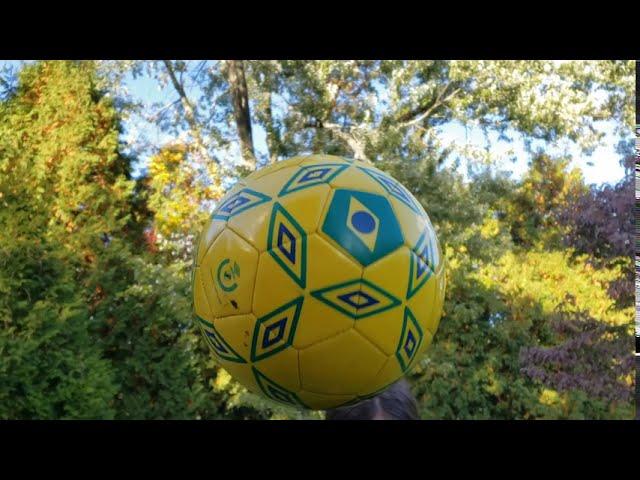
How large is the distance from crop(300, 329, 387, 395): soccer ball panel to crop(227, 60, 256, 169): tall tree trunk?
915 centimetres

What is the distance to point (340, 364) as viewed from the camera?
2.31 meters

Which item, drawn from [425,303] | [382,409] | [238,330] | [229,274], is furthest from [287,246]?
[382,409]

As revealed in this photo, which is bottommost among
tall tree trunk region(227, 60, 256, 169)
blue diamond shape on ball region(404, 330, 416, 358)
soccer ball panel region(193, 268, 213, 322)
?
blue diamond shape on ball region(404, 330, 416, 358)

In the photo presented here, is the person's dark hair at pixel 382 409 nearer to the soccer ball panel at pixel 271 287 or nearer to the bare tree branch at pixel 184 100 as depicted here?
the soccer ball panel at pixel 271 287

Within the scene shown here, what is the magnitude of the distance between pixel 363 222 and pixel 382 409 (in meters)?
0.98

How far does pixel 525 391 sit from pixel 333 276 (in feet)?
25.0

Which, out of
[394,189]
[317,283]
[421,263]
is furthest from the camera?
[394,189]

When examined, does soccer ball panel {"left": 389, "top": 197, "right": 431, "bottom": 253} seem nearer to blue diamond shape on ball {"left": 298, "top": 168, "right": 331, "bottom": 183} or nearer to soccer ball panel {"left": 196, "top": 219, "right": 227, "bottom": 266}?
blue diamond shape on ball {"left": 298, "top": 168, "right": 331, "bottom": 183}

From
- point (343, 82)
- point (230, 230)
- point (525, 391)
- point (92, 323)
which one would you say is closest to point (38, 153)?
point (92, 323)

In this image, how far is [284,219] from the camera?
2314mm

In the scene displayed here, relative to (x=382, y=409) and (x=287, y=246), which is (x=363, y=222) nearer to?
(x=287, y=246)

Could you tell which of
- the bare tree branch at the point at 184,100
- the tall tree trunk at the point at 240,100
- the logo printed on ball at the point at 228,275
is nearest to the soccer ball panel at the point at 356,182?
the logo printed on ball at the point at 228,275

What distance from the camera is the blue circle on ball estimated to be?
2.32 metres

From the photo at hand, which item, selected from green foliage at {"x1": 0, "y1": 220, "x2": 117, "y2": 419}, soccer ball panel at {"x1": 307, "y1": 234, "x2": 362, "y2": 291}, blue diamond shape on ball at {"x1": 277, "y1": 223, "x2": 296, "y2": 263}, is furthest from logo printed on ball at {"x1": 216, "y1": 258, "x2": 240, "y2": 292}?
green foliage at {"x1": 0, "y1": 220, "x2": 117, "y2": 419}
